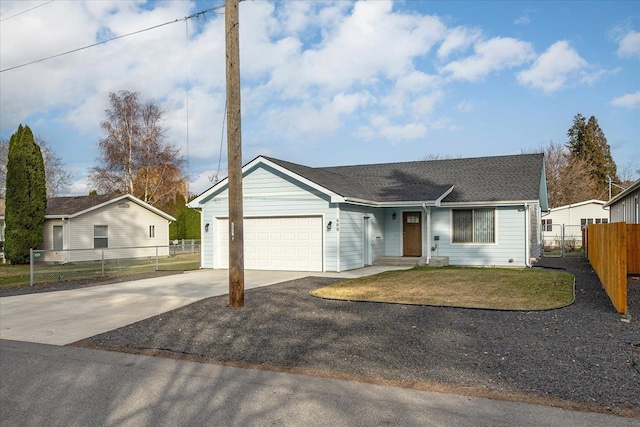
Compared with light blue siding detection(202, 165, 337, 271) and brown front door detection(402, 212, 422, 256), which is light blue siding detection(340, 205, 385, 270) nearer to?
light blue siding detection(202, 165, 337, 271)

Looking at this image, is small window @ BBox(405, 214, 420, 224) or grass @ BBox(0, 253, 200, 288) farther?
small window @ BBox(405, 214, 420, 224)

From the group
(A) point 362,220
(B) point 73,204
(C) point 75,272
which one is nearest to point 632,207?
(A) point 362,220

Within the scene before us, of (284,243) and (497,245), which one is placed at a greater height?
(284,243)

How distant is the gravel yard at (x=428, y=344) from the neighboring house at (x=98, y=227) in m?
19.6

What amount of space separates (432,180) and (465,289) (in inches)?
412

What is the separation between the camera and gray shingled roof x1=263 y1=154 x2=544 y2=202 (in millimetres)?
19172

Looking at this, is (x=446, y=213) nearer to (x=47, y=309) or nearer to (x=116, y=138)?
(x=47, y=309)

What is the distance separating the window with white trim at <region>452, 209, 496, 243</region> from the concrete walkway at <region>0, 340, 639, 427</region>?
14.9 metres

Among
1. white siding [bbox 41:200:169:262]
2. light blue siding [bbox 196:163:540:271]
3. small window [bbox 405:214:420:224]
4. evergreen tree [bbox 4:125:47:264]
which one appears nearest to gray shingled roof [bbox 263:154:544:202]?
light blue siding [bbox 196:163:540:271]

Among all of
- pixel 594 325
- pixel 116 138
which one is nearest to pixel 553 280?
pixel 594 325

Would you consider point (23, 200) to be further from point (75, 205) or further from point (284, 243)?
point (284, 243)

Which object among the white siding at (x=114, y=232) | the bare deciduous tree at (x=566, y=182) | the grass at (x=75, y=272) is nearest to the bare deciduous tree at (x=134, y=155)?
the white siding at (x=114, y=232)

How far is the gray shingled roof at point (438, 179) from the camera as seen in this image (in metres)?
19.2

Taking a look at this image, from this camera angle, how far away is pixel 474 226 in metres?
19.6
